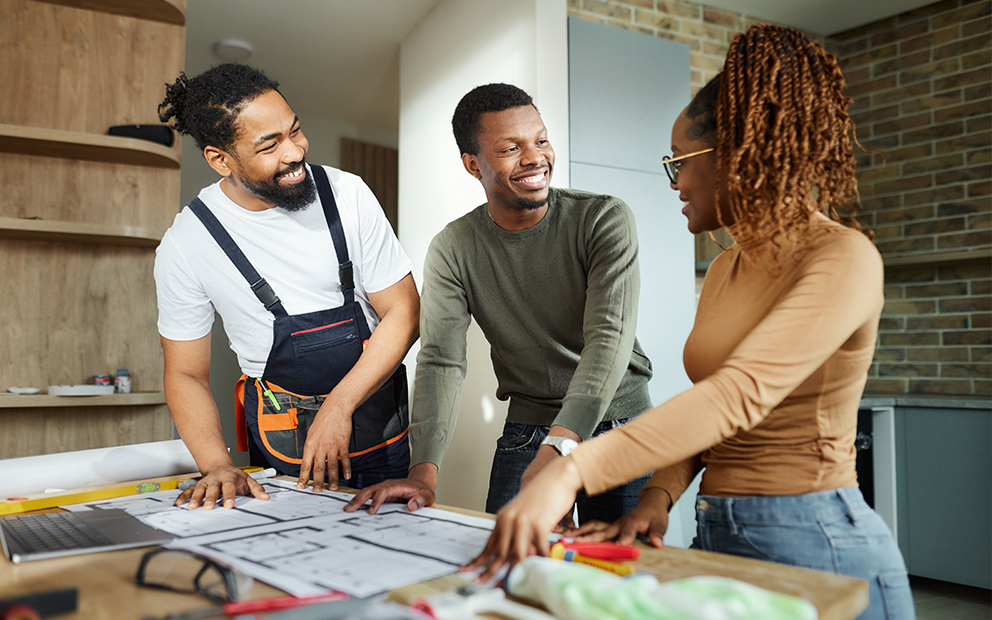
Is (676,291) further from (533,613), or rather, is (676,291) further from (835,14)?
(533,613)

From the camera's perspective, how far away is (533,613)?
615 millimetres

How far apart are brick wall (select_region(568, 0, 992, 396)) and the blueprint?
2.52m

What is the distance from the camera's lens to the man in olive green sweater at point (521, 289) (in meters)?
1.52

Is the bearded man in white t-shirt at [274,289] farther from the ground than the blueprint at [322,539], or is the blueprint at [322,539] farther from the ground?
the bearded man in white t-shirt at [274,289]

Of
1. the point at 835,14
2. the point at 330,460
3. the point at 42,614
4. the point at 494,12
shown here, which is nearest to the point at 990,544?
the point at 835,14

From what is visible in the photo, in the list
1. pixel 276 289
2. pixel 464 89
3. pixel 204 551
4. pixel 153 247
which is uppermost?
pixel 464 89

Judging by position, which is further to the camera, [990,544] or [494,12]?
[494,12]

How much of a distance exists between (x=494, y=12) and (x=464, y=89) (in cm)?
37

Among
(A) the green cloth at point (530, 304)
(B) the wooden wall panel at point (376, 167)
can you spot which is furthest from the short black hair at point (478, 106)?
(B) the wooden wall panel at point (376, 167)

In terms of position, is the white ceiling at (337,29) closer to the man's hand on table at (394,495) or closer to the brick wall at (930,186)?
the brick wall at (930,186)

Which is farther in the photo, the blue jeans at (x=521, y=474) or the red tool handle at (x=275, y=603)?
the blue jeans at (x=521, y=474)

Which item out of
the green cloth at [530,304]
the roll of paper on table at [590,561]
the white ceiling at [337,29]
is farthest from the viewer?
the white ceiling at [337,29]

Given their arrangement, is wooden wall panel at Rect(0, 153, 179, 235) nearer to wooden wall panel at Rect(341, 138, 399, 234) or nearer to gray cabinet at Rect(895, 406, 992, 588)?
wooden wall panel at Rect(341, 138, 399, 234)

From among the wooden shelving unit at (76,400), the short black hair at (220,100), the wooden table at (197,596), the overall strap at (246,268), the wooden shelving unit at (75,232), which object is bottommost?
the wooden table at (197,596)
